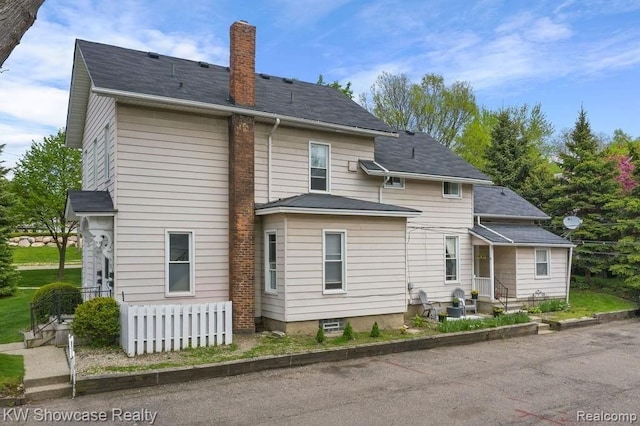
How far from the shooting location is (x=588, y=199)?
23.7 m

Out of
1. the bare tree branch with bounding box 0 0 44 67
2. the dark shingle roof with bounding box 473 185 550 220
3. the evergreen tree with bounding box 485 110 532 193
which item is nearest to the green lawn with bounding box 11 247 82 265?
the dark shingle roof with bounding box 473 185 550 220

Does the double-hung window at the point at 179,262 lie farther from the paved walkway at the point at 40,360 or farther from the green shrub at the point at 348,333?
the green shrub at the point at 348,333

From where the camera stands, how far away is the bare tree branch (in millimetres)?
4527

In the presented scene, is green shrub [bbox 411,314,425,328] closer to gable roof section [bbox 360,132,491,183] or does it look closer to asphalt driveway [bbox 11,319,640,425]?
asphalt driveway [bbox 11,319,640,425]

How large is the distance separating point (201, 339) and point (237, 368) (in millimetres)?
1642

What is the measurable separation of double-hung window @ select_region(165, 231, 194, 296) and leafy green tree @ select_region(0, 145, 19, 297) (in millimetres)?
12799

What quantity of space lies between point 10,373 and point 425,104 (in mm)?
34515

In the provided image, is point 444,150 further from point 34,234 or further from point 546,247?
point 34,234

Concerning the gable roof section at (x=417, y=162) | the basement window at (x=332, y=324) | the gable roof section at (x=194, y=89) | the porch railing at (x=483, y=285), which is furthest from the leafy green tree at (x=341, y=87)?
the basement window at (x=332, y=324)

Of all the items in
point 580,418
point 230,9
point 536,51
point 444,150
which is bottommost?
point 580,418

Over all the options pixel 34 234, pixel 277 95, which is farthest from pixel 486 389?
pixel 34 234

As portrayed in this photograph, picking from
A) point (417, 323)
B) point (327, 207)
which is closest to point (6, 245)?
point (327, 207)

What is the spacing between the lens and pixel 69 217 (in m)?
13.9

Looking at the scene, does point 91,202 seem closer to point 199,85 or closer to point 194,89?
point 194,89
